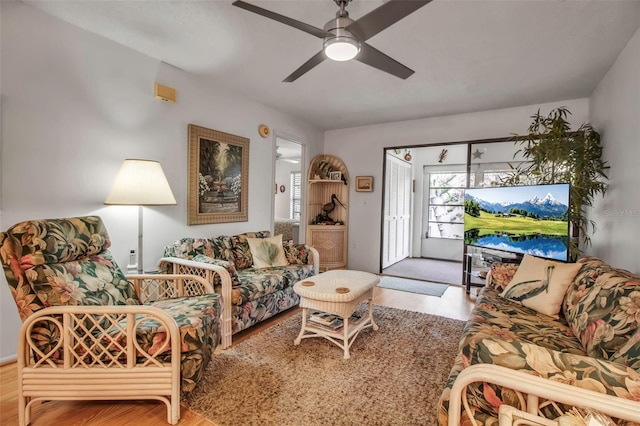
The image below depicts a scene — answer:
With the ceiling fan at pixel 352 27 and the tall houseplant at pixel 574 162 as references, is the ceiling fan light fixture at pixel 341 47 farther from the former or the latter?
the tall houseplant at pixel 574 162

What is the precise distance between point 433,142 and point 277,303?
3.28 meters

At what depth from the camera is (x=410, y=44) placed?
2.50 metres

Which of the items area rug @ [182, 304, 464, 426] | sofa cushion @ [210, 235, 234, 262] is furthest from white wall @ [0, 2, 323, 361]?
area rug @ [182, 304, 464, 426]

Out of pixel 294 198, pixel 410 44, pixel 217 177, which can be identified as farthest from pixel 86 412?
pixel 294 198

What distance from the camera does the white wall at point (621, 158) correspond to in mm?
2291

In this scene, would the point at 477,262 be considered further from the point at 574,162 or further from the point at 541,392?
the point at 541,392

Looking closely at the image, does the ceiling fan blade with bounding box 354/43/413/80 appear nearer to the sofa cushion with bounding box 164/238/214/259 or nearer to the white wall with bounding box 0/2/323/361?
the white wall with bounding box 0/2/323/361

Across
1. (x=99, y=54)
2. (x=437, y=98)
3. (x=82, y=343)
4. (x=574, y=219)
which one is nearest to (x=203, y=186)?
(x=99, y=54)

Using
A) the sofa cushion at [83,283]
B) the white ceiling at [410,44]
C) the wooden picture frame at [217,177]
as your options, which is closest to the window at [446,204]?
the white ceiling at [410,44]

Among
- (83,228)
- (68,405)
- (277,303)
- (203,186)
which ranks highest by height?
(203,186)

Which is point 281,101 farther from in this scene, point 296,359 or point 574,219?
point 574,219

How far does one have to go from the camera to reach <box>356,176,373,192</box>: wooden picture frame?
511cm

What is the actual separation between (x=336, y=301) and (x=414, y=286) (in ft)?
8.06

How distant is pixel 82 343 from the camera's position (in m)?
1.55
